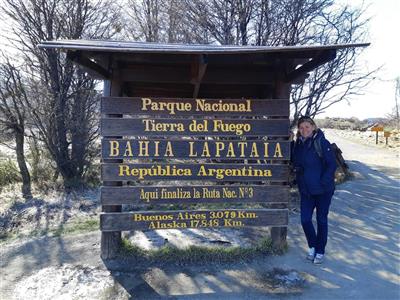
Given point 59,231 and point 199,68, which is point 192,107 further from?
point 59,231

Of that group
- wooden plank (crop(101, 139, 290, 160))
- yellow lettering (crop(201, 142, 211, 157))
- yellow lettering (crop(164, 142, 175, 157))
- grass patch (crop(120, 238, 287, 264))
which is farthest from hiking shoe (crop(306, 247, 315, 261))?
yellow lettering (crop(164, 142, 175, 157))

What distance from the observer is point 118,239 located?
486cm

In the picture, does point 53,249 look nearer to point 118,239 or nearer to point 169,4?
point 118,239

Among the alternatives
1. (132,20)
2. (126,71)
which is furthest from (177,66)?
(132,20)

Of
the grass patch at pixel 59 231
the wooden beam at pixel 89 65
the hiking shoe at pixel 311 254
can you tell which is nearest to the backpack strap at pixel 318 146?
the hiking shoe at pixel 311 254

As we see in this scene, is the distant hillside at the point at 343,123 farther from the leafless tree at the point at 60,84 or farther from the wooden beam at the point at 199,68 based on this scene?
the wooden beam at the point at 199,68

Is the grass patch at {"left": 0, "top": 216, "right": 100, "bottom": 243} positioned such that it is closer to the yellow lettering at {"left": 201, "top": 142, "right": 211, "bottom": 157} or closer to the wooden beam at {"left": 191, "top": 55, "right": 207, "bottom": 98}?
the yellow lettering at {"left": 201, "top": 142, "right": 211, "bottom": 157}

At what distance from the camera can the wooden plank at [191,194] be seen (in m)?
4.49

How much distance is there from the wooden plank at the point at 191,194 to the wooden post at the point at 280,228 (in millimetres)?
249

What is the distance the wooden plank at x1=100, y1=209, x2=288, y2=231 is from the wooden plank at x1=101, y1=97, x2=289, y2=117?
1263mm

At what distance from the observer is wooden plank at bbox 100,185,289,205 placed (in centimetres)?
449

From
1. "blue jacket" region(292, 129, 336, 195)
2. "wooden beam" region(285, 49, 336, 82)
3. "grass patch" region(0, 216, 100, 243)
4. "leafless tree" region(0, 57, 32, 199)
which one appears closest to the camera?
"wooden beam" region(285, 49, 336, 82)

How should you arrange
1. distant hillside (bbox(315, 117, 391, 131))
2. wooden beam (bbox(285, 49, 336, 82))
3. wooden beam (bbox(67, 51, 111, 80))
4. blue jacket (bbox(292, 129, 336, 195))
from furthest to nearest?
distant hillside (bbox(315, 117, 391, 131)), blue jacket (bbox(292, 129, 336, 195)), wooden beam (bbox(285, 49, 336, 82)), wooden beam (bbox(67, 51, 111, 80))

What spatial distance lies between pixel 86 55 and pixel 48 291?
106 inches
